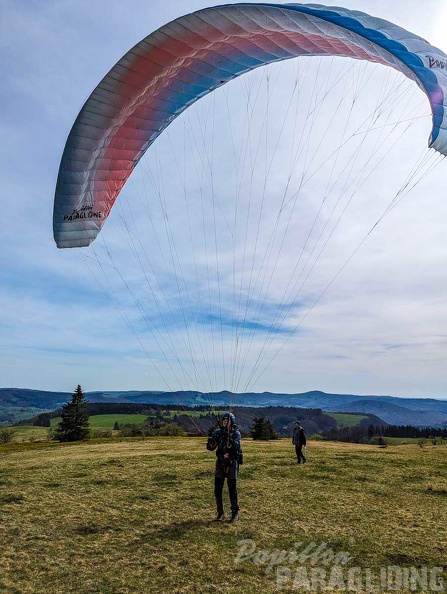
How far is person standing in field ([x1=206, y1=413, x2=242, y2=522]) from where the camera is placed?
346 inches

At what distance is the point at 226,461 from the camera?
8.87m

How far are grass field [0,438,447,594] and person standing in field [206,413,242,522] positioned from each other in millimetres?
390

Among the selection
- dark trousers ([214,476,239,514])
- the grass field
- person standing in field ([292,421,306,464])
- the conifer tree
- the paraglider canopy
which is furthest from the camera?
the conifer tree

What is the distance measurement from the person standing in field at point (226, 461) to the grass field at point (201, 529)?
390mm

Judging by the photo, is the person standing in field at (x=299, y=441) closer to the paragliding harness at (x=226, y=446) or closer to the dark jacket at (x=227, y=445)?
the paragliding harness at (x=226, y=446)

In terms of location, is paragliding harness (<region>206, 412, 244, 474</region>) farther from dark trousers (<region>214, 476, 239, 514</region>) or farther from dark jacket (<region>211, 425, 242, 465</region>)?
dark trousers (<region>214, 476, 239, 514</region>)

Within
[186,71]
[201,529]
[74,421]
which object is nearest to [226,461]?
[201,529]

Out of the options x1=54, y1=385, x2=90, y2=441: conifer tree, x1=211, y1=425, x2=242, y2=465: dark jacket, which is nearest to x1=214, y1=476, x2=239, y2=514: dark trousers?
x1=211, y1=425, x2=242, y2=465: dark jacket

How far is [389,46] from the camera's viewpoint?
9.15 meters

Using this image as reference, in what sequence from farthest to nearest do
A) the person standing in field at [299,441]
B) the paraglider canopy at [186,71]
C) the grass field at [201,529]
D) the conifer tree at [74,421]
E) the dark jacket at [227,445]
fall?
the conifer tree at [74,421] → the person standing in field at [299,441] → the paraglider canopy at [186,71] → the dark jacket at [227,445] → the grass field at [201,529]

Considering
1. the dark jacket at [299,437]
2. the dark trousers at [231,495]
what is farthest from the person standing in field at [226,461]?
the dark jacket at [299,437]

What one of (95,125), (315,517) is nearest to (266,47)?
(95,125)

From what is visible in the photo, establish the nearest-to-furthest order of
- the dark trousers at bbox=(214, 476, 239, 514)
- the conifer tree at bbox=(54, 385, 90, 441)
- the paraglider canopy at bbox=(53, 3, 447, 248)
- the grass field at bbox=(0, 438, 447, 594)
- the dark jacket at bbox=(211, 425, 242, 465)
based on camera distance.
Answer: the grass field at bbox=(0, 438, 447, 594), the dark trousers at bbox=(214, 476, 239, 514), the dark jacket at bbox=(211, 425, 242, 465), the paraglider canopy at bbox=(53, 3, 447, 248), the conifer tree at bbox=(54, 385, 90, 441)

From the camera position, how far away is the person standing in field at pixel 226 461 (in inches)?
346
